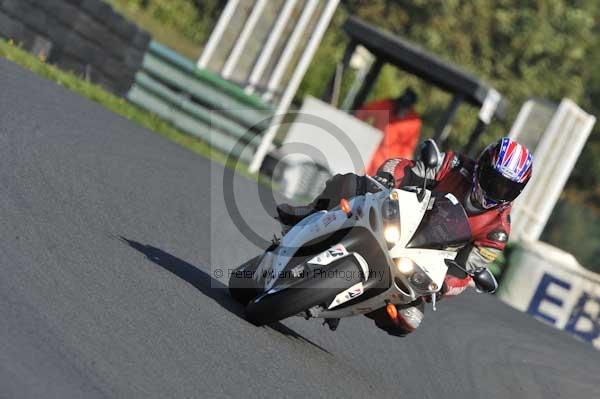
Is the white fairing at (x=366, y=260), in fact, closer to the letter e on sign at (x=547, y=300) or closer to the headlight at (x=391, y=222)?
the headlight at (x=391, y=222)

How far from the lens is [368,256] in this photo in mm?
7484

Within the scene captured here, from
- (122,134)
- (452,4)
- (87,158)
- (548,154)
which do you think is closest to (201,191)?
(122,134)

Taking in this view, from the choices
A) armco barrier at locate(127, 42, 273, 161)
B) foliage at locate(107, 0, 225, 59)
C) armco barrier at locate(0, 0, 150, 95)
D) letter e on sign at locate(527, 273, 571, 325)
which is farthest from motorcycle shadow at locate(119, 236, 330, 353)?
foliage at locate(107, 0, 225, 59)

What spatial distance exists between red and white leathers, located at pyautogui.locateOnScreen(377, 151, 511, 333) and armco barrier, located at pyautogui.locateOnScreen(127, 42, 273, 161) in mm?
9577

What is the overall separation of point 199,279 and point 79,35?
766 centimetres

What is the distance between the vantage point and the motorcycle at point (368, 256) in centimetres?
737

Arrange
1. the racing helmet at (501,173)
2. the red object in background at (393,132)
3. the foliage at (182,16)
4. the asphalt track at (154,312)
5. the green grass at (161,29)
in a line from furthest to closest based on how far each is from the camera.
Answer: the foliage at (182,16) < the green grass at (161,29) < the red object in background at (393,132) < the racing helmet at (501,173) < the asphalt track at (154,312)

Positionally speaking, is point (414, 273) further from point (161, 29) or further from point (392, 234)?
point (161, 29)

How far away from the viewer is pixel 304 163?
18.6m

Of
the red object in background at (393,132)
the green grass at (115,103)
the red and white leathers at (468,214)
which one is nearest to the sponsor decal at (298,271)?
the red and white leathers at (468,214)

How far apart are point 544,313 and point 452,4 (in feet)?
70.8

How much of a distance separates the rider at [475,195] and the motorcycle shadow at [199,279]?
63 cm

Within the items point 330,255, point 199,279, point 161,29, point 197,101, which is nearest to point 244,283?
point 199,279

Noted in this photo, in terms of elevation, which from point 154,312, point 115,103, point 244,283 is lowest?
point 154,312
